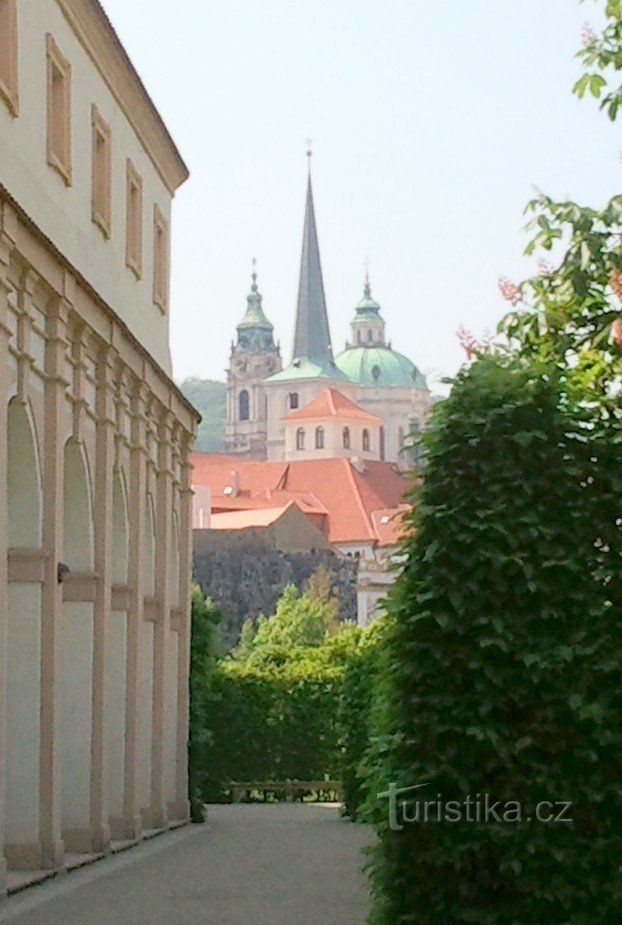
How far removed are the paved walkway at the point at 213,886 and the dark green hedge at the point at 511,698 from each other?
4874 millimetres

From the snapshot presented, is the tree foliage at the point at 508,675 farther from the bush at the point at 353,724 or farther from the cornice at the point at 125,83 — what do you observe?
the bush at the point at 353,724

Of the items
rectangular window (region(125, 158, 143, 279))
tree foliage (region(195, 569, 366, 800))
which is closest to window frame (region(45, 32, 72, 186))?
rectangular window (region(125, 158, 143, 279))

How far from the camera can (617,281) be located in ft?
43.3

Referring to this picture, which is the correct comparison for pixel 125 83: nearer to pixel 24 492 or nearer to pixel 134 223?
pixel 134 223

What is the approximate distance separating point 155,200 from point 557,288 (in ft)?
69.3

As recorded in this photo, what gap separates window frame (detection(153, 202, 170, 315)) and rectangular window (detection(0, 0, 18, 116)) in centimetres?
1270

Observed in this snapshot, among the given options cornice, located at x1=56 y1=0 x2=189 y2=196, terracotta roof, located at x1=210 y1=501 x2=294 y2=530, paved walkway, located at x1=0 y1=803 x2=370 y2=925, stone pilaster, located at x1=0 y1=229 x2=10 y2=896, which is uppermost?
terracotta roof, located at x1=210 y1=501 x2=294 y2=530

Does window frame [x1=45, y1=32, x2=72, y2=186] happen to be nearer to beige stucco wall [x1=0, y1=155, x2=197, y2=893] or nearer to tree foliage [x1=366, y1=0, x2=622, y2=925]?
beige stucco wall [x1=0, y1=155, x2=197, y2=893]

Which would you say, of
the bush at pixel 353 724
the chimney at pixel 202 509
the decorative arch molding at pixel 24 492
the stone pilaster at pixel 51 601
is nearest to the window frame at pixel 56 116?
the stone pilaster at pixel 51 601

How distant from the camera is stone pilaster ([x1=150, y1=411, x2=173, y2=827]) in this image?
3191 centimetres

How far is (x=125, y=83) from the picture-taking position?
2952 centimetres

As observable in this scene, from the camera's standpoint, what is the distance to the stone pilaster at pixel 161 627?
105 feet

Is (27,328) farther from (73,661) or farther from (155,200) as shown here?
(155,200)

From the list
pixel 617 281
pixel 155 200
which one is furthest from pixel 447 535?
pixel 155 200
